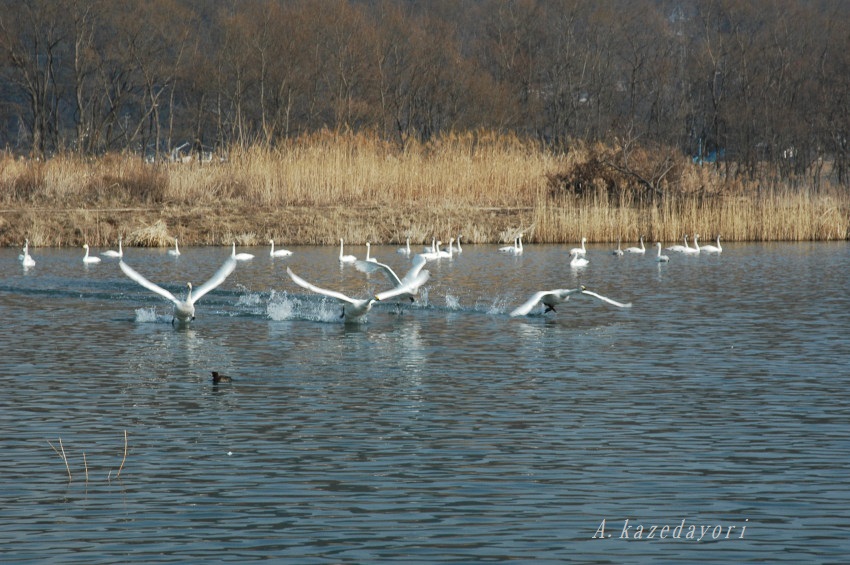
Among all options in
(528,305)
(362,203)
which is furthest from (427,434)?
(362,203)

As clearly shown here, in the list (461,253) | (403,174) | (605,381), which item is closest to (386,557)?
(605,381)

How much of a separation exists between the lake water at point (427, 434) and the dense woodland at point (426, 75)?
110 ft

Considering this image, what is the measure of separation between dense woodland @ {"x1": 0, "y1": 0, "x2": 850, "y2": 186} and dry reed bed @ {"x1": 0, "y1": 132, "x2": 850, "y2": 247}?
1070 cm

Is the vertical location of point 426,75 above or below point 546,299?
above

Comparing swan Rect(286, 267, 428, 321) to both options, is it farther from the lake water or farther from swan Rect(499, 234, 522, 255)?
swan Rect(499, 234, 522, 255)

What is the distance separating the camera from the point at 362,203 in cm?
3966

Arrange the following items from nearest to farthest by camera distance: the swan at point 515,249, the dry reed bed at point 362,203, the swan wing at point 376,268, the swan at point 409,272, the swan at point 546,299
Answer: the swan at point 546,299 → the swan at point 409,272 → the swan wing at point 376,268 → the swan at point 515,249 → the dry reed bed at point 362,203

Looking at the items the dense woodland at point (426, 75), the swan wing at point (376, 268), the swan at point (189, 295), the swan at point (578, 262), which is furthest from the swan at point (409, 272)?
the dense woodland at point (426, 75)

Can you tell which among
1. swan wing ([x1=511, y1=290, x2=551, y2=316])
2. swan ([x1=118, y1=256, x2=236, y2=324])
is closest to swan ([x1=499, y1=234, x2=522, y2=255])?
swan wing ([x1=511, y1=290, x2=551, y2=316])

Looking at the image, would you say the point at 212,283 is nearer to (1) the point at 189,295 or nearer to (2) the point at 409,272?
(1) the point at 189,295

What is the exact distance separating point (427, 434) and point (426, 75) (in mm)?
56360

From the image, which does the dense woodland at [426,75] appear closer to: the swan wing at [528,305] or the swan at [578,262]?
Result: the swan at [578,262]

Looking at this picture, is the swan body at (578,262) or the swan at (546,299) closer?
the swan at (546,299)

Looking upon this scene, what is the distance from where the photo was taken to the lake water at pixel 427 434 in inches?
Result: 307
